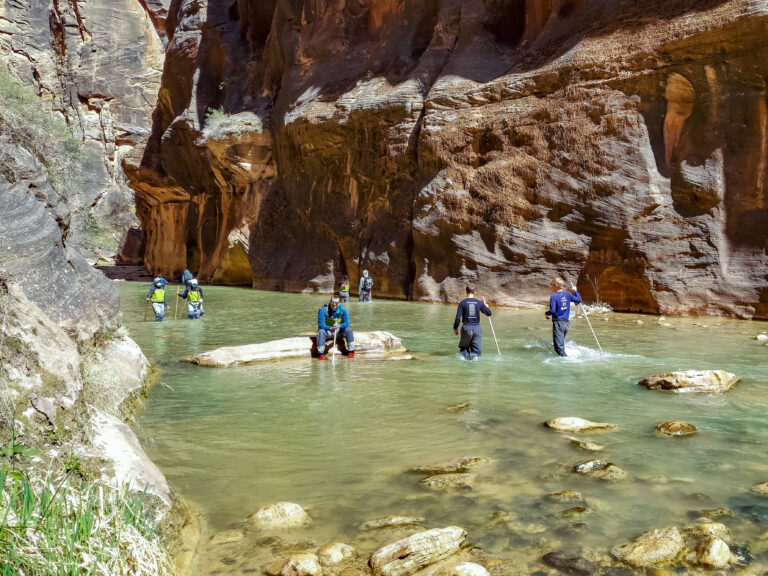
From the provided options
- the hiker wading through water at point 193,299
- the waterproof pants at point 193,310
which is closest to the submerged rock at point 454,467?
the hiker wading through water at point 193,299

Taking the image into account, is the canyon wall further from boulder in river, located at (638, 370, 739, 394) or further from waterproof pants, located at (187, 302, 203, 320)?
boulder in river, located at (638, 370, 739, 394)

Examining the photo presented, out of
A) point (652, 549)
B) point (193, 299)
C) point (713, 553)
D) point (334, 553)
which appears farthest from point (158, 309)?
point (713, 553)

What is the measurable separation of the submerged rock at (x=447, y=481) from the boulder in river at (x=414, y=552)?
3.42ft

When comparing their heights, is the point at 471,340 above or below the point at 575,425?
above

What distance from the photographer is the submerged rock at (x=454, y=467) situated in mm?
5387

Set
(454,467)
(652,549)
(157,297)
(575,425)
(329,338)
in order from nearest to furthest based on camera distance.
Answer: (652,549) → (454,467) → (575,425) → (329,338) → (157,297)

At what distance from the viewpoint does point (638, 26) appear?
2116 centimetres

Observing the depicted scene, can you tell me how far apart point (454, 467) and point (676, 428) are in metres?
2.59

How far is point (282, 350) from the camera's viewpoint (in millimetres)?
12016

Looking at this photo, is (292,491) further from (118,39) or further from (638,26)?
(118,39)

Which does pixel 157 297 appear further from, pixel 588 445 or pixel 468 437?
pixel 588 445

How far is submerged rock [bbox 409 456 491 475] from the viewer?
17.7 ft

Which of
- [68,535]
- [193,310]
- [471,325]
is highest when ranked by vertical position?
[471,325]

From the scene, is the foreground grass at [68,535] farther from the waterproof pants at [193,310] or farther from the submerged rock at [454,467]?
the waterproof pants at [193,310]
